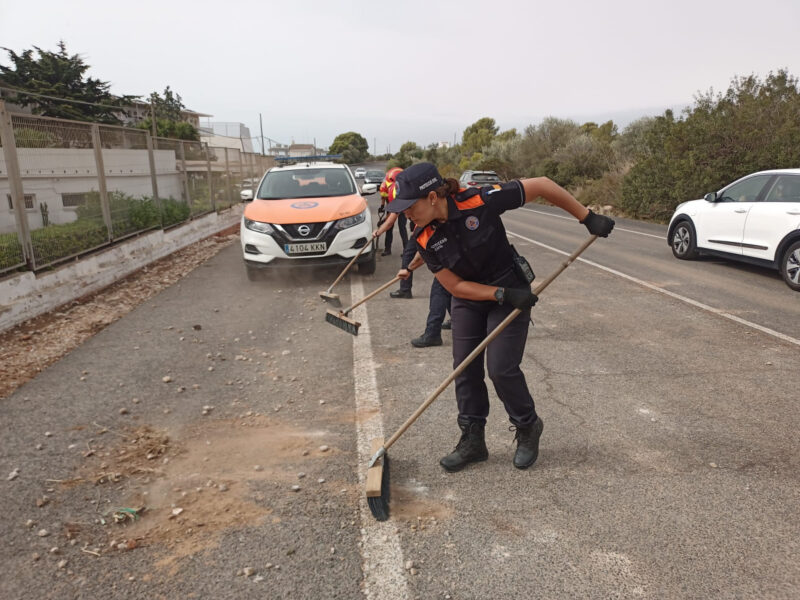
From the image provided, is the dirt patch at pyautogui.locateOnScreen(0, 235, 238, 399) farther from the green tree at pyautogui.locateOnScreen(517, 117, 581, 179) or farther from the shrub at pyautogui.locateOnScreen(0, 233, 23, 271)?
the green tree at pyautogui.locateOnScreen(517, 117, 581, 179)

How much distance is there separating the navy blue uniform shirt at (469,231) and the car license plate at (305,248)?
205 inches

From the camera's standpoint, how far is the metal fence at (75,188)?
22.3 ft

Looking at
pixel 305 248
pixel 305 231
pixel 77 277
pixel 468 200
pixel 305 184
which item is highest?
pixel 468 200

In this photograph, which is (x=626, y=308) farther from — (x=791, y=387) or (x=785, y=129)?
(x=785, y=129)

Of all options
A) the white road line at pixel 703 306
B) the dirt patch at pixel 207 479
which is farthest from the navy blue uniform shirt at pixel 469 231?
the white road line at pixel 703 306

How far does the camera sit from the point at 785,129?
14719 mm

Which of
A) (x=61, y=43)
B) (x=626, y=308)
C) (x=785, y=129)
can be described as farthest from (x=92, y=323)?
(x=61, y=43)

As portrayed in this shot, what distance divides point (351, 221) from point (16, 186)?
13.7 ft

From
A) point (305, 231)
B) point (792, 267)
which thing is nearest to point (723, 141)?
point (792, 267)

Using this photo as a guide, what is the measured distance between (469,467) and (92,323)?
16.6ft

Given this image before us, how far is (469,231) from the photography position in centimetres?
301

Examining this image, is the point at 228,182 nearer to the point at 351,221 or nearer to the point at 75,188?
the point at 75,188

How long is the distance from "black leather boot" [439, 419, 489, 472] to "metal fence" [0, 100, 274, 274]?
5.73 m

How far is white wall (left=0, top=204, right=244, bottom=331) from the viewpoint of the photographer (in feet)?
20.9
